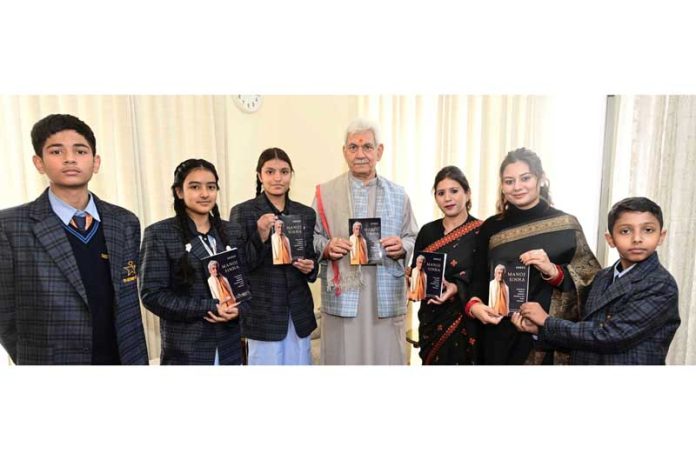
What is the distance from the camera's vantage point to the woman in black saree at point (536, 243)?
4.58 ft

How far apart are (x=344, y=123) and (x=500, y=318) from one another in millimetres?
757

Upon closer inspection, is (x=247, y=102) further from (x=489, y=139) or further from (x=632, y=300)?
(x=632, y=300)

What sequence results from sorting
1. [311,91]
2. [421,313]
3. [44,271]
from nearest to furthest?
[44,271] < [311,91] < [421,313]

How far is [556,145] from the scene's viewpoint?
1407mm

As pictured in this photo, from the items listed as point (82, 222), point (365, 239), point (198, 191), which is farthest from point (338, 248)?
point (82, 222)

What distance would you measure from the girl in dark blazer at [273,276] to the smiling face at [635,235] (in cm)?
89

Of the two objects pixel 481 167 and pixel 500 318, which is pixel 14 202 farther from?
pixel 500 318

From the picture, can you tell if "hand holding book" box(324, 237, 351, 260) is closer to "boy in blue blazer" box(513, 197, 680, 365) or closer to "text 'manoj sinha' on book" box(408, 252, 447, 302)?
"text 'manoj sinha' on book" box(408, 252, 447, 302)

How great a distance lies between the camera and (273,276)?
1.47 metres

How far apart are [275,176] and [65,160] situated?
22.8 inches

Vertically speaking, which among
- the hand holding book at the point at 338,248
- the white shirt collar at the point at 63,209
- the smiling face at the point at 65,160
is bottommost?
the hand holding book at the point at 338,248

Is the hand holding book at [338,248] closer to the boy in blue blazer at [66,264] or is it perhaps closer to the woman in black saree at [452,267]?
the woman in black saree at [452,267]

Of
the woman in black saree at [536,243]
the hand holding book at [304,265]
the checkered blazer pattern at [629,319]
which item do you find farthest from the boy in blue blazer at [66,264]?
the checkered blazer pattern at [629,319]

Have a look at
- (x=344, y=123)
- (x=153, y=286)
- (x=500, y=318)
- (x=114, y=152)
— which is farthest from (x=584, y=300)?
(x=114, y=152)
